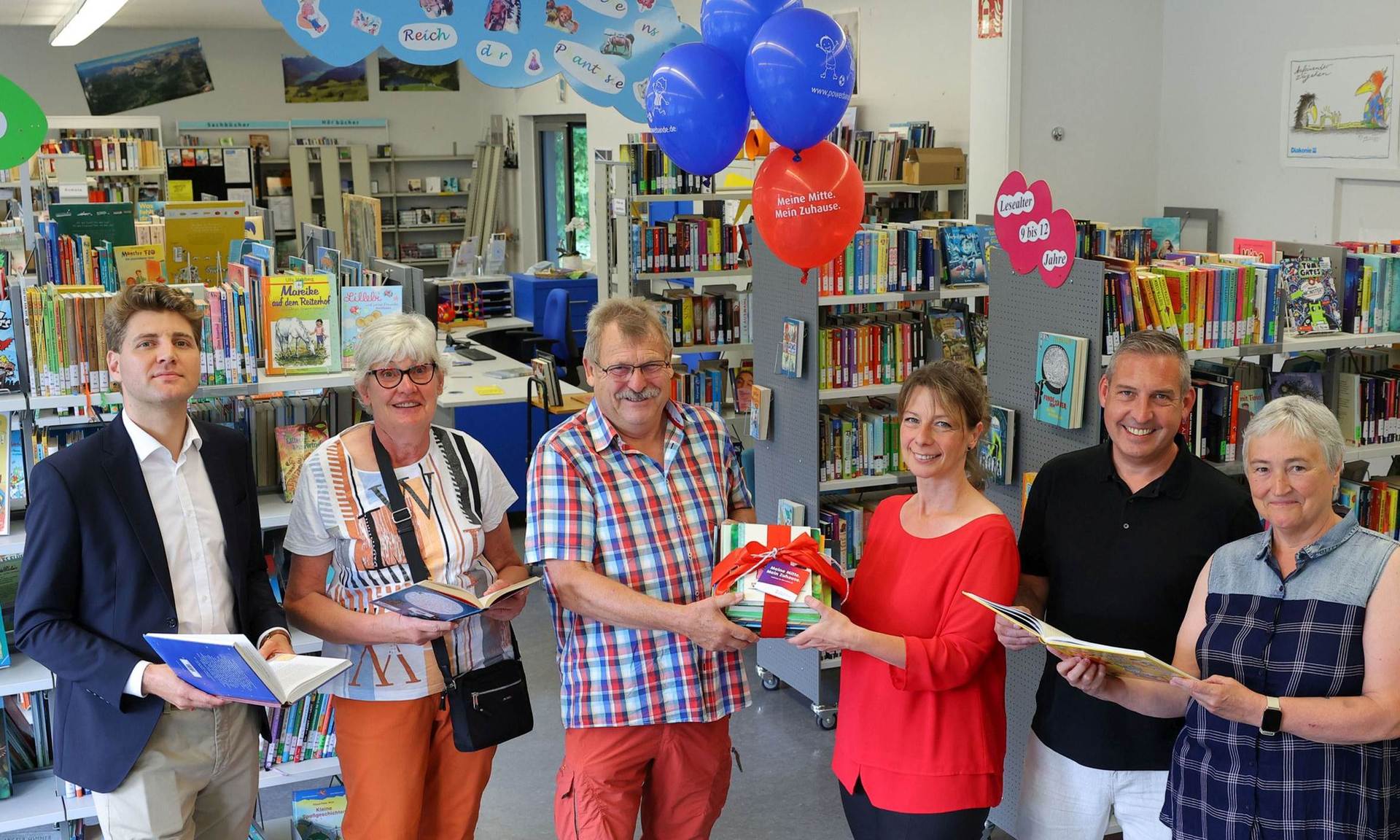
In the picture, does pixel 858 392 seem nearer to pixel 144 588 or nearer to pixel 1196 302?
pixel 1196 302

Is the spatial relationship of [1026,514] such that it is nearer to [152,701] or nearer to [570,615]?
[570,615]

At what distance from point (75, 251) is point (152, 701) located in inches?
225

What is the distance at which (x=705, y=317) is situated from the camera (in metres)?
7.12

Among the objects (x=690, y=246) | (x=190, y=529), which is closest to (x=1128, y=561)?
(x=190, y=529)

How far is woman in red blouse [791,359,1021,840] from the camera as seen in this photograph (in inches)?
92.0

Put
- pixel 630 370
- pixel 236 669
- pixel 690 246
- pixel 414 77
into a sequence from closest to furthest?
pixel 236 669, pixel 630 370, pixel 690 246, pixel 414 77

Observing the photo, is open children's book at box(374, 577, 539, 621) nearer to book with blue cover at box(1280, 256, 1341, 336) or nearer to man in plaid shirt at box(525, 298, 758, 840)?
man in plaid shirt at box(525, 298, 758, 840)

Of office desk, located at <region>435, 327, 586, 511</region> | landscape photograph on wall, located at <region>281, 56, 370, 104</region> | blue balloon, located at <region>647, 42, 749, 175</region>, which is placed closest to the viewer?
blue balloon, located at <region>647, 42, 749, 175</region>

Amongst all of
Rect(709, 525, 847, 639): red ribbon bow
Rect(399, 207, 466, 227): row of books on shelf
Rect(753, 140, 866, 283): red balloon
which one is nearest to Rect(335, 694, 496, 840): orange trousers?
Rect(709, 525, 847, 639): red ribbon bow

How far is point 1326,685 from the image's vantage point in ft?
6.97

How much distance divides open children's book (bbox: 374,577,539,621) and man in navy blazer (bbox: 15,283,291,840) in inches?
13.1

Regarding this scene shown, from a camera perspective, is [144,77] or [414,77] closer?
[144,77]

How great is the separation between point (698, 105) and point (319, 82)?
13344 mm

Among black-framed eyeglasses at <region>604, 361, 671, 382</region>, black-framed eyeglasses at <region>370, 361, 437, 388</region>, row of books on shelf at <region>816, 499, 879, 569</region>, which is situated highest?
black-framed eyeglasses at <region>604, 361, 671, 382</region>
